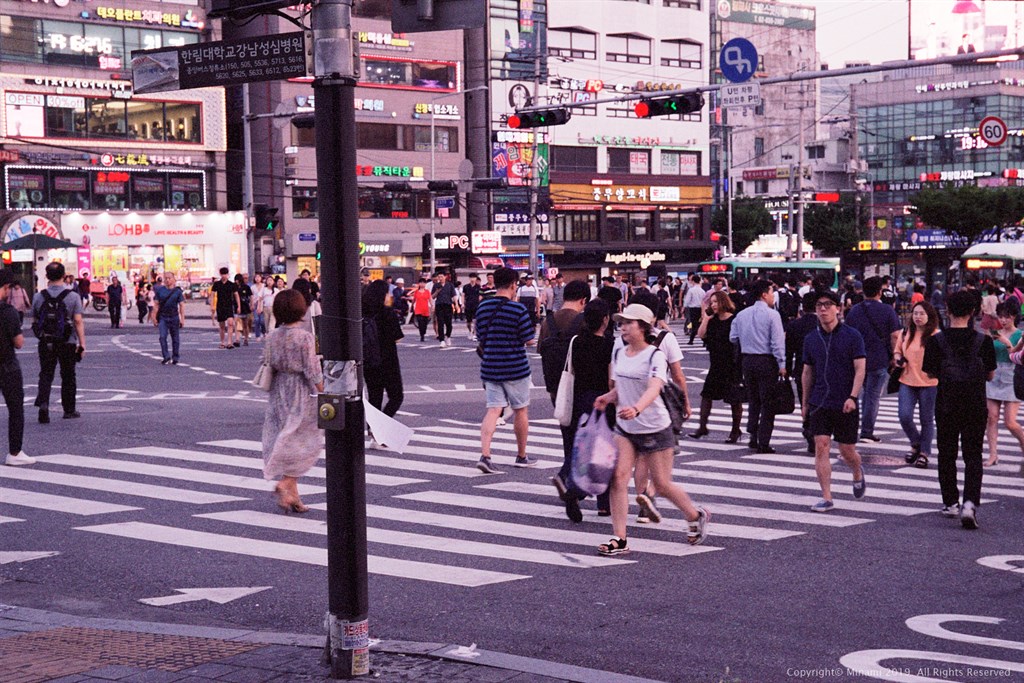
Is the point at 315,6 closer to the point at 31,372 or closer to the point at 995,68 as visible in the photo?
the point at 31,372

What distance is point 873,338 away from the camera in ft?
49.4

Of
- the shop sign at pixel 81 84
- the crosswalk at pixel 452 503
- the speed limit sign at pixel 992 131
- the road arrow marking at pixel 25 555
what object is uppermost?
the shop sign at pixel 81 84

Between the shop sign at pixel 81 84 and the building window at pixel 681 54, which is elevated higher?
the building window at pixel 681 54

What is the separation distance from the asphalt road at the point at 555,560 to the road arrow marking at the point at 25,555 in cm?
3

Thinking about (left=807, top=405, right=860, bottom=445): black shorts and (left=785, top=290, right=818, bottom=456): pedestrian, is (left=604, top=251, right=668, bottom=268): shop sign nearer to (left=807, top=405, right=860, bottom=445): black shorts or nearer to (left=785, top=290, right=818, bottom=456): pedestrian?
(left=785, top=290, right=818, bottom=456): pedestrian

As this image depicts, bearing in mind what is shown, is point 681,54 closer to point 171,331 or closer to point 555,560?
point 171,331

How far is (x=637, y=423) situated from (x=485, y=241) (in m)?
60.3

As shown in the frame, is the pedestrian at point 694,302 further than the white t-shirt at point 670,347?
Yes

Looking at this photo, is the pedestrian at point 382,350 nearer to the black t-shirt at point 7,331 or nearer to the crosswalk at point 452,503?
the crosswalk at point 452,503

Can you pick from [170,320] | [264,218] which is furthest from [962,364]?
[264,218]

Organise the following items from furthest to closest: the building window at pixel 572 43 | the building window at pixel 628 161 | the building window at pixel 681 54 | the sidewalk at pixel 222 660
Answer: the building window at pixel 681 54
the building window at pixel 628 161
the building window at pixel 572 43
the sidewalk at pixel 222 660

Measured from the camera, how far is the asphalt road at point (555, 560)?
6824 mm

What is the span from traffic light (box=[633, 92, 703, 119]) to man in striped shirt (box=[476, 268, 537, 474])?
11.3m

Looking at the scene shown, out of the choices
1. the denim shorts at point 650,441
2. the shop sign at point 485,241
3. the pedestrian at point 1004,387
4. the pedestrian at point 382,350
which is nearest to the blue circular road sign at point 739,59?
the pedestrian at point 1004,387
